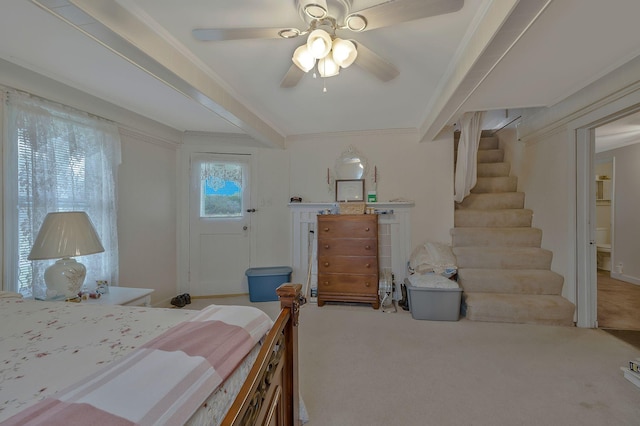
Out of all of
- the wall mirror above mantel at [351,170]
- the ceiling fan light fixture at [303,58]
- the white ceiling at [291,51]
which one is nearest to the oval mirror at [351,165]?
the wall mirror above mantel at [351,170]

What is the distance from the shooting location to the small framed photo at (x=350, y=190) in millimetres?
3670

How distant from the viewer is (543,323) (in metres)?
2.70

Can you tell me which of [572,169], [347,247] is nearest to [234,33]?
[347,247]

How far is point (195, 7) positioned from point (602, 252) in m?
6.95

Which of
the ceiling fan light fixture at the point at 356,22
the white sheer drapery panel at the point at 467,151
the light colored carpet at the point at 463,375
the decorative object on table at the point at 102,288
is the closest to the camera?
the ceiling fan light fixture at the point at 356,22

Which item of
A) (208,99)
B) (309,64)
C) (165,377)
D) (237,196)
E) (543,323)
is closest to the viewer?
(165,377)

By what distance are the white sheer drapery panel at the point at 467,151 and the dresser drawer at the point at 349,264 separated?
1521 millimetres

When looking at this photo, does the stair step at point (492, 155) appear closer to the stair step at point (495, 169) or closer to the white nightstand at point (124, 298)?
the stair step at point (495, 169)

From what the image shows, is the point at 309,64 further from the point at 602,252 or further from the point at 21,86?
the point at 602,252

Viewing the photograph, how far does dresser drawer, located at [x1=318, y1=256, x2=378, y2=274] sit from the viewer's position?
3195mm

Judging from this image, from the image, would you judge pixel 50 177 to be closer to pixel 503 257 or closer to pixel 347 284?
pixel 347 284

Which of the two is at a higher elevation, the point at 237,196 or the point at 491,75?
the point at 491,75

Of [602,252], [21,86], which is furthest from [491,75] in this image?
[602,252]

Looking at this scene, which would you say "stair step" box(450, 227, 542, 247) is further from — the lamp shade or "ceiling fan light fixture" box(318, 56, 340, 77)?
the lamp shade
